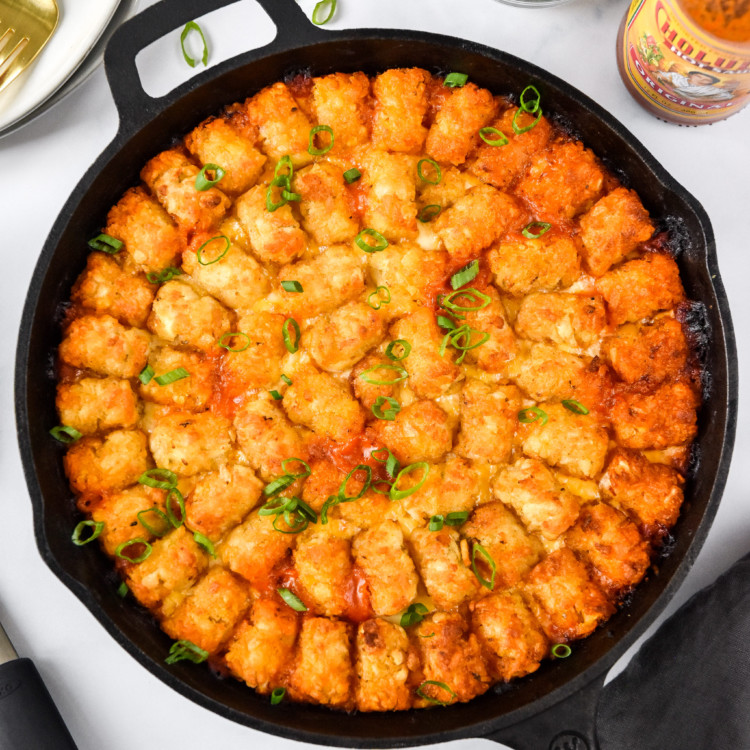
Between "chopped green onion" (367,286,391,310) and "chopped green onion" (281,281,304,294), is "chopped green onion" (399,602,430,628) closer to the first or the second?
"chopped green onion" (367,286,391,310)

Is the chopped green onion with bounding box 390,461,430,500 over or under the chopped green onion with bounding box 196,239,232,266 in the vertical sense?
under

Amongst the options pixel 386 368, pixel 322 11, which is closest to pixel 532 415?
pixel 386 368

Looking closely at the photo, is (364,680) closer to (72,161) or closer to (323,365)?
(323,365)

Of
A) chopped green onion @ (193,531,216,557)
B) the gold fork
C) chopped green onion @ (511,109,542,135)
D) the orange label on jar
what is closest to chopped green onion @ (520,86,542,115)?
chopped green onion @ (511,109,542,135)

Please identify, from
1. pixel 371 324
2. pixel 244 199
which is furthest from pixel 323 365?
pixel 244 199

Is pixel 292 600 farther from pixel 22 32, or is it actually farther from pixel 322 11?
pixel 22 32

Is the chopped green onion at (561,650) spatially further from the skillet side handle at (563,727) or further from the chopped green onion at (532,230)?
the chopped green onion at (532,230)

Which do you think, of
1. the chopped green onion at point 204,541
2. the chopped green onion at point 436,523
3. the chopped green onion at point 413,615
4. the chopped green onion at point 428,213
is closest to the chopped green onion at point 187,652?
the chopped green onion at point 204,541

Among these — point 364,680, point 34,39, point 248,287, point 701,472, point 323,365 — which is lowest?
point 364,680
